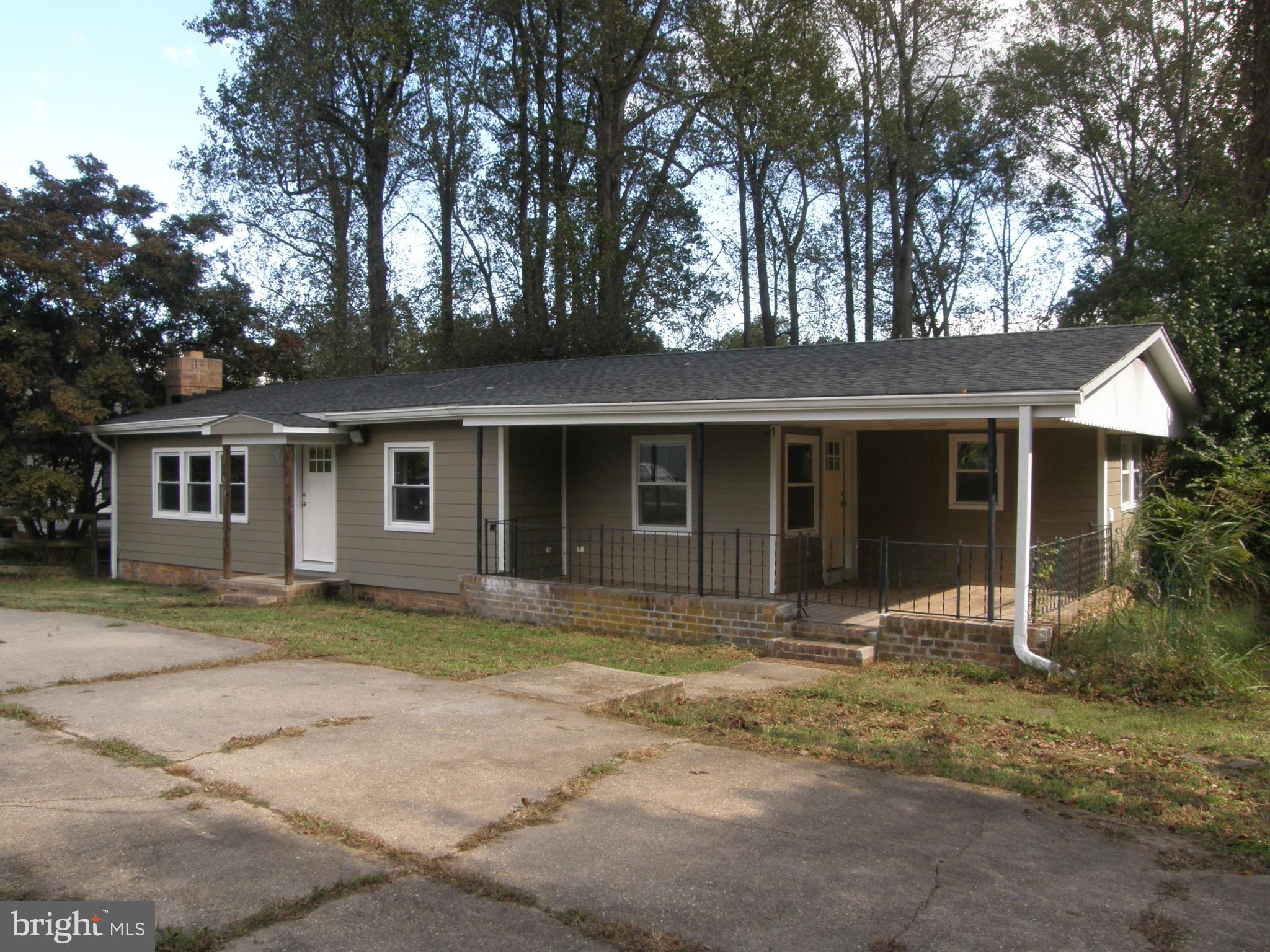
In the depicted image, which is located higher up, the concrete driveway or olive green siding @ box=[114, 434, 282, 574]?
olive green siding @ box=[114, 434, 282, 574]

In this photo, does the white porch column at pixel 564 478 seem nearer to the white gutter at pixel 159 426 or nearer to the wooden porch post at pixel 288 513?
the wooden porch post at pixel 288 513

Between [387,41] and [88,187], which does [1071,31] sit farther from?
[88,187]

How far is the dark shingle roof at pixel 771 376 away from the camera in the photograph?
9133mm

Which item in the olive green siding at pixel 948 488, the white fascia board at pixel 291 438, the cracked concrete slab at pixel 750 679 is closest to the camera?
the cracked concrete slab at pixel 750 679

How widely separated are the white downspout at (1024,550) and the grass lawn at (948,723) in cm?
23

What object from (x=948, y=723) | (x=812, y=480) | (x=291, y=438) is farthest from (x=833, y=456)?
(x=291, y=438)

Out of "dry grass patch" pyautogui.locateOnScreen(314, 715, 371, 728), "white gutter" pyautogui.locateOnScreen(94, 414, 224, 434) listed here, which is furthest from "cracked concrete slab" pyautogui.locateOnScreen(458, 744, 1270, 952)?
"white gutter" pyautogui.locateOnScreen(94, 414, 224, 434)

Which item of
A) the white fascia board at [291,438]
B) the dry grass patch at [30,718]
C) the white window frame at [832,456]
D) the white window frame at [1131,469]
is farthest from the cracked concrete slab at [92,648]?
the white window frame at [1131,469]

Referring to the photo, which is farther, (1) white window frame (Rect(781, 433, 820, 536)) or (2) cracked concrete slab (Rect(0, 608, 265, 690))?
(1) white window frame (Rect(781, 433, 820, 536))

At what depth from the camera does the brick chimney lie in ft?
61.4

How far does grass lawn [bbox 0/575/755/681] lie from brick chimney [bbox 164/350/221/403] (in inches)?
223

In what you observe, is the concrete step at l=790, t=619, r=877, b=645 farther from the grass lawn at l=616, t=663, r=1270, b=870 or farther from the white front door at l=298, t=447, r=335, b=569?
the white front door at l=298, t=447, r=335, b=569

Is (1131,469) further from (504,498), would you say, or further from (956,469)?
(504,498)

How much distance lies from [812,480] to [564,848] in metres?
8.23
